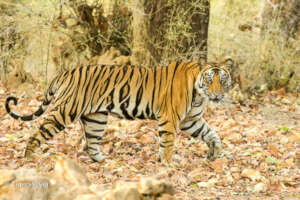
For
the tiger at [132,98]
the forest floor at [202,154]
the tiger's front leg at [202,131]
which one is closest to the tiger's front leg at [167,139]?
the tiger at [132,98]

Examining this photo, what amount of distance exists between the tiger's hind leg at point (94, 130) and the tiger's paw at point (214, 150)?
4.56 feet

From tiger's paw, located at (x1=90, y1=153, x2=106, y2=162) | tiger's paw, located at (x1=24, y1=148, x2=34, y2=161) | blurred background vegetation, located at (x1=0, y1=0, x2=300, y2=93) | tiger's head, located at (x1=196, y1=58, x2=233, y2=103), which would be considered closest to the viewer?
tiger's paw, located at (x1=24, y1=148, x2=34, y2=161)

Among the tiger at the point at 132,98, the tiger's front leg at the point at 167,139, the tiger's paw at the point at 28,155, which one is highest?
the tiger at the point at 132,98

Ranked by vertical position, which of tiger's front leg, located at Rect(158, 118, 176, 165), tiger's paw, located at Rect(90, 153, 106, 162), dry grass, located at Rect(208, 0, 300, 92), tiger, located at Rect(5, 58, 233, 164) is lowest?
tiger's paw, located at Rect(90, 153, 106, 162)

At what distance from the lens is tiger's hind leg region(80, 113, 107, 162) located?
6.12 m

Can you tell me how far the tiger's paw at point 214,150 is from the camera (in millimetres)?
6160

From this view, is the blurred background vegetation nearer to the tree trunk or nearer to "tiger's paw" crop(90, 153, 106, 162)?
the tree trunk

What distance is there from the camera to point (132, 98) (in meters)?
5.93

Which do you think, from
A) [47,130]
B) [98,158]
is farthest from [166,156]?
[47,130]

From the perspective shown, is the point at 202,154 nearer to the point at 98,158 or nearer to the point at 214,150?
the point at 214,150

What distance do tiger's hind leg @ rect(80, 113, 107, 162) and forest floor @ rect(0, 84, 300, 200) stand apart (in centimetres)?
14

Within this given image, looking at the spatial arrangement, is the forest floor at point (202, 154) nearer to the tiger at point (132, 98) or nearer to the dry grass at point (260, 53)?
the tiger at point (132, 98)

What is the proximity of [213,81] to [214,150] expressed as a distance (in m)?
0.98

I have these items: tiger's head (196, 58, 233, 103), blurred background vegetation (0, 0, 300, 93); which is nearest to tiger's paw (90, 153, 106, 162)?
tiger's head (196, 58, 233, 103)
